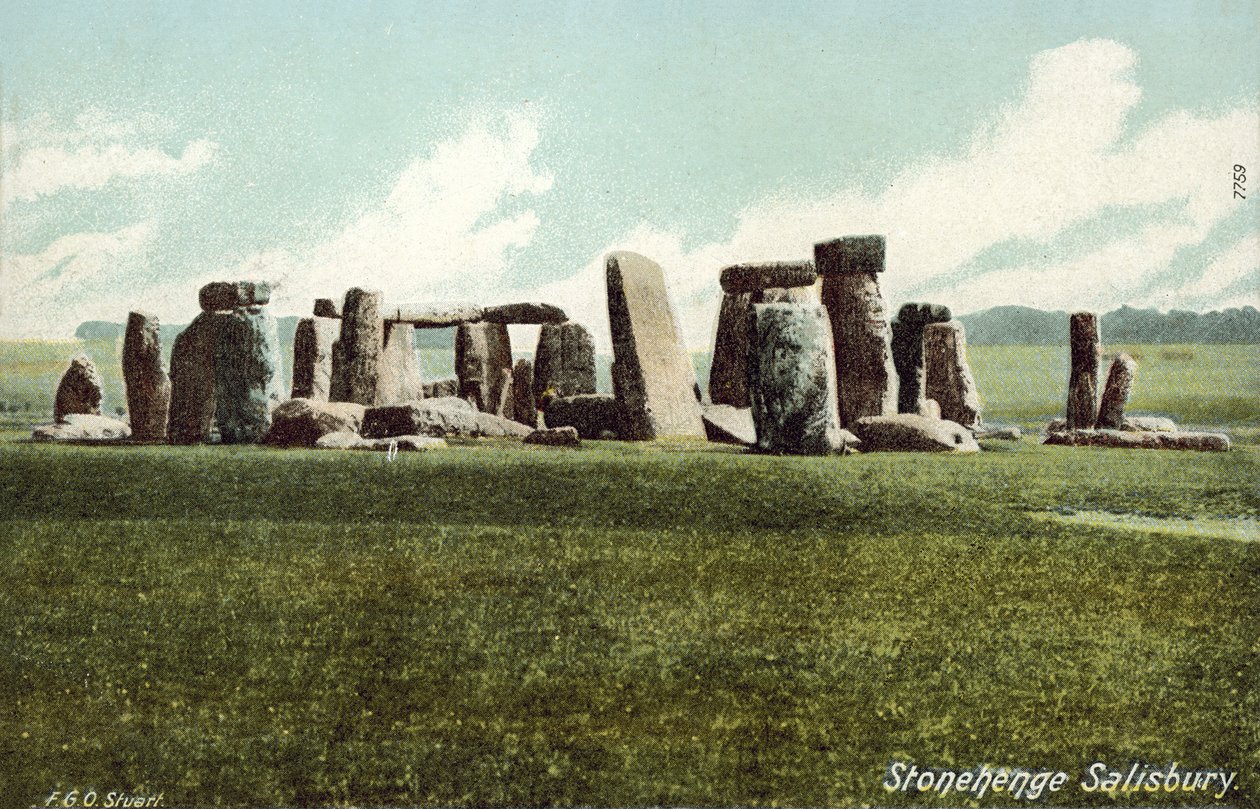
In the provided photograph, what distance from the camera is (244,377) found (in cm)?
1414

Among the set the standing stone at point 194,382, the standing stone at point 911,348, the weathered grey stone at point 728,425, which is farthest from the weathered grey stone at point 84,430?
the standing stone at point 911,348

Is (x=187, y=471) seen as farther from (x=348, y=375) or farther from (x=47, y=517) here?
(x=348, y=375)

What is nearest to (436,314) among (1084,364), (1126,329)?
(1084,364)

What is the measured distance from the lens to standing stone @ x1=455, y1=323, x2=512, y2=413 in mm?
19719

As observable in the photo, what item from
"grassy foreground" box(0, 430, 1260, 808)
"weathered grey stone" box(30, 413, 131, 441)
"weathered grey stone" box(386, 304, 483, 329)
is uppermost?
"weathered grey stone" box(386, 304, 483, 329)

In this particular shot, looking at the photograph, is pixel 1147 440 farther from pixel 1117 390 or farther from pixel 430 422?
pixel 430 422

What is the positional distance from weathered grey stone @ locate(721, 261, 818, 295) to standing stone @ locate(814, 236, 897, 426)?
482 mm

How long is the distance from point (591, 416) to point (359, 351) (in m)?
3.65

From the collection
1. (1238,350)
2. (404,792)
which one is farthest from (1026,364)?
(404,792)

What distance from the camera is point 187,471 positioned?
10969 mm

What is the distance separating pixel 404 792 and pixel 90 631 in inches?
102

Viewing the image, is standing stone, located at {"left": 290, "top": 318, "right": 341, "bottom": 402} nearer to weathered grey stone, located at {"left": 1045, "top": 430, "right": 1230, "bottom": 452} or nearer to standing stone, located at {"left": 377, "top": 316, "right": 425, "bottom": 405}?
standing stone, located at {"left": 377, "top": 316, "right": 425, "bottom": 405}

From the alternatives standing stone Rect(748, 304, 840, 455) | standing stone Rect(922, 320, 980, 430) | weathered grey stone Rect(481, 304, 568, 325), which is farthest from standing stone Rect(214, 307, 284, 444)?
standing stone Rect(922, 320, 980, 430)

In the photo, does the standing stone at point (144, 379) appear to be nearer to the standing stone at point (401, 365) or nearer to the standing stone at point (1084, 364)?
the standing stone at point (401, 365)
